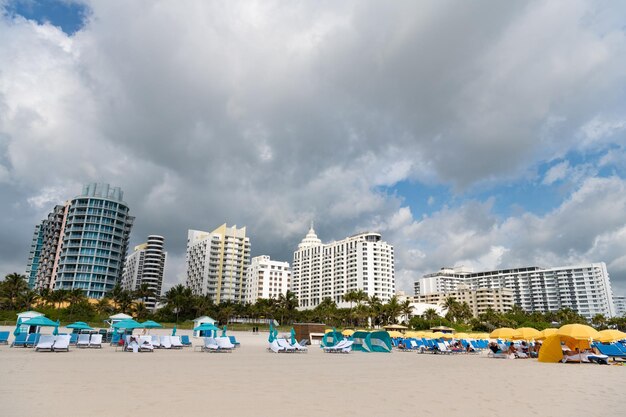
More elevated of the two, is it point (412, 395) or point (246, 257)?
point (246, 257)

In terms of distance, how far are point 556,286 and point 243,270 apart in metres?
135

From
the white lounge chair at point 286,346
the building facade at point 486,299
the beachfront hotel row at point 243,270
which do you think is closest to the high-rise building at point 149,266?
the beachfront hotel row at point 243,270

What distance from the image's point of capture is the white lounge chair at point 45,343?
68.8 feet

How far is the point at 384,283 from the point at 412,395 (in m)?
132

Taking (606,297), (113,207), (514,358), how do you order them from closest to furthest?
(514,358) < (113,207) < (606,297)

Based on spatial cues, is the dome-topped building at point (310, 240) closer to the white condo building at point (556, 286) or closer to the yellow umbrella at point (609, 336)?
the white condo building at point (556, 286)

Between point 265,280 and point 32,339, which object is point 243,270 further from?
point 32,339

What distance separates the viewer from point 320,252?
521 feet

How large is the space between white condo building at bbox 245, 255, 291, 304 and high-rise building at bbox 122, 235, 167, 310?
101ft

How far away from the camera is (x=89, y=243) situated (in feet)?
335

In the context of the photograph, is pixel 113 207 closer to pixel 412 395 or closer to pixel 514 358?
pixel 514 358

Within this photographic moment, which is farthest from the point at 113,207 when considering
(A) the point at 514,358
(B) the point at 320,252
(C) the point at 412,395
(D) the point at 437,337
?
(C) the point at 412,395

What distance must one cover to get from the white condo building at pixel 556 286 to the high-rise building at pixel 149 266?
384 feet

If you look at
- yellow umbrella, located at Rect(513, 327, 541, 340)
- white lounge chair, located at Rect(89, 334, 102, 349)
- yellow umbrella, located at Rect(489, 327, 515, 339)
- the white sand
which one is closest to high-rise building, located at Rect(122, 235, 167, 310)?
white lounge chair, located at Rect(89, 334, 102, 349)
